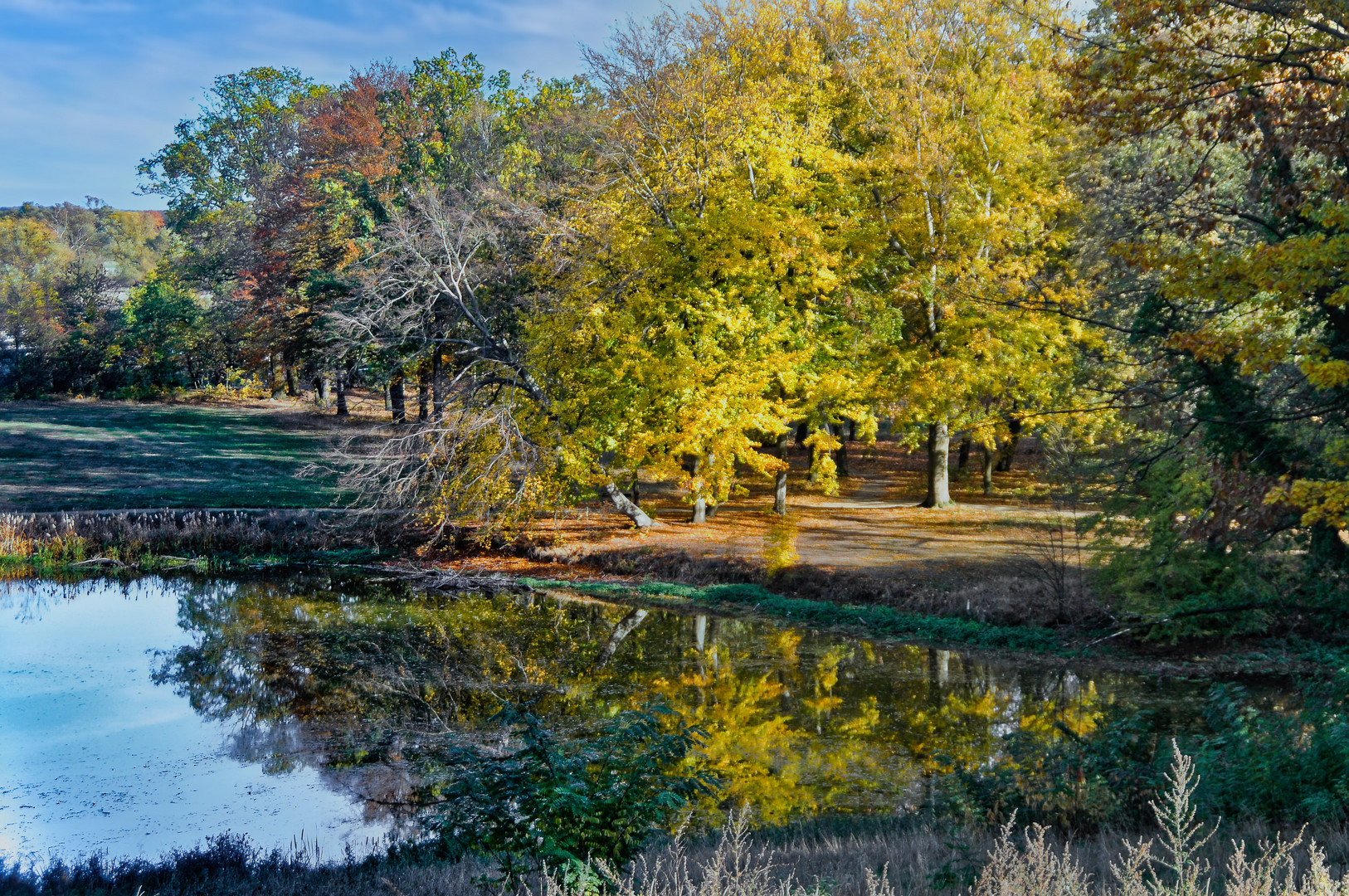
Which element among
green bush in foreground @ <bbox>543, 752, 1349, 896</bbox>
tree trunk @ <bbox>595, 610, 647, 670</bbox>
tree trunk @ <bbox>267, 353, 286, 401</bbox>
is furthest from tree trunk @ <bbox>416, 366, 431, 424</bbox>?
green bush in foreground @ <bbox>543, 752, 1349, 896</bbox>

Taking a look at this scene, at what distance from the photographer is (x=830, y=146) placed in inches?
1104

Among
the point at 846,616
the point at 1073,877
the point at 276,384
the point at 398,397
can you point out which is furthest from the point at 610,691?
the point at 276,384

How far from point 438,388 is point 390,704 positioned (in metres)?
14.8

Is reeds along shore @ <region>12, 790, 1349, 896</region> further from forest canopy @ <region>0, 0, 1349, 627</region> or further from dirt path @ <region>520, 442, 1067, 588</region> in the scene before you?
dirt path @ <region>520, 442, 1067, 588</region>

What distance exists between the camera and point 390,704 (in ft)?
46.2

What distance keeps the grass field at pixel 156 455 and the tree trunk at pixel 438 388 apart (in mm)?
3315

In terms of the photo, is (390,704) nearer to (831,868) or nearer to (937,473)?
(831,868)

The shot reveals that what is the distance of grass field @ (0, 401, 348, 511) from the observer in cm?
3025

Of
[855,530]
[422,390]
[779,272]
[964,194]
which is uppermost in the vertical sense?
[964,194]

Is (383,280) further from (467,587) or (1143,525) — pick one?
(1143,525)

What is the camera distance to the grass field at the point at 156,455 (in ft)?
99.2

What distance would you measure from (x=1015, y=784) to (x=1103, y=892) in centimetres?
407

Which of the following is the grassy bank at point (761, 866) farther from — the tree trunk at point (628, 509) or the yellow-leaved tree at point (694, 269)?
the tree trunk at point (628, 509)

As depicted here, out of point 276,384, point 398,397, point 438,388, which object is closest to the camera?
point 438,388
